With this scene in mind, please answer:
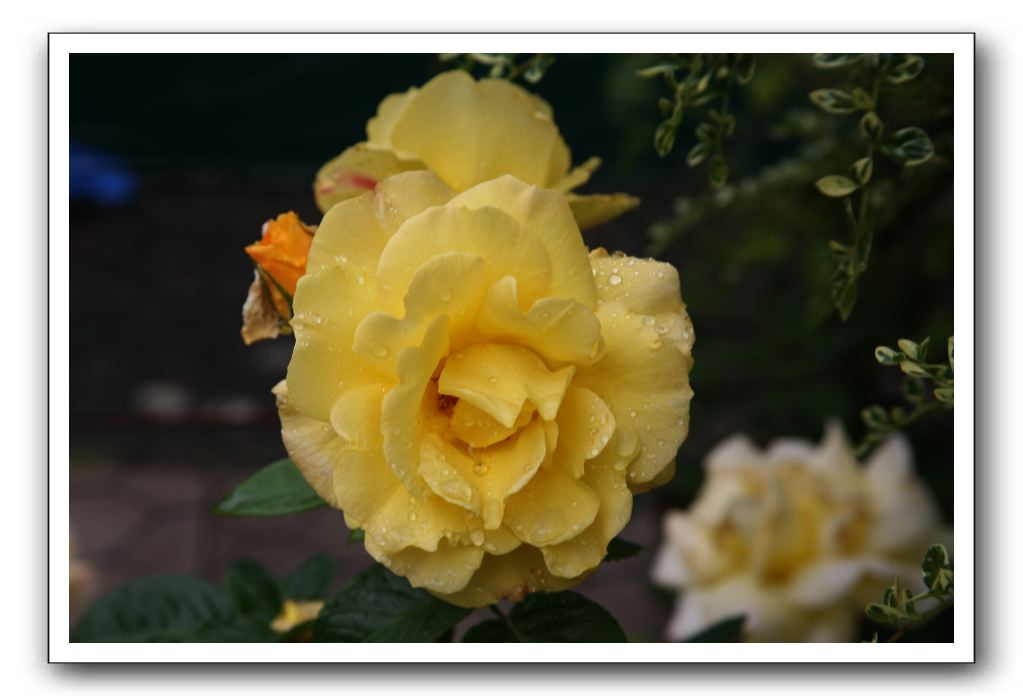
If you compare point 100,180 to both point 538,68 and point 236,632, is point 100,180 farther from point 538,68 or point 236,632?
point 538,68

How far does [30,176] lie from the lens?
893 millimetres

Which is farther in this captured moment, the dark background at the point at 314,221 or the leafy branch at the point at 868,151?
the dark background at the point at 314,221

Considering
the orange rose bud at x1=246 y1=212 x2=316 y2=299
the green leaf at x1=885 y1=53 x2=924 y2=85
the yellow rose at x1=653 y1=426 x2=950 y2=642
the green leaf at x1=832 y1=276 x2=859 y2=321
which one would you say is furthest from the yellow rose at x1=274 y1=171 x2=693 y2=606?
the yellow rose at x1=653 y1=426 x2=950 y2=642

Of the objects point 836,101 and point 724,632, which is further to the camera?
point 724,632

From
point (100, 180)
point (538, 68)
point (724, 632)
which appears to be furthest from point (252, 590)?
point (100, 180)

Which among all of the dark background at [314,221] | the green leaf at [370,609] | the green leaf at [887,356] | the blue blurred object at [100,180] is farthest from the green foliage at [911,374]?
the blue blurred object at [100,180]

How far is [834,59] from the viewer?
79cm

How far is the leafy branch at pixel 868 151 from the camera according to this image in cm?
71

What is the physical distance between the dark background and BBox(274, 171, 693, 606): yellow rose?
27 centimetres

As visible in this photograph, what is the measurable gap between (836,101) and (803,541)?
1.60 feet

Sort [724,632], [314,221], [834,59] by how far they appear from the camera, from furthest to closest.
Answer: [314,221]
[724,632]
[834,59]

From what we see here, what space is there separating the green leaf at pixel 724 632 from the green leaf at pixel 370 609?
285mm

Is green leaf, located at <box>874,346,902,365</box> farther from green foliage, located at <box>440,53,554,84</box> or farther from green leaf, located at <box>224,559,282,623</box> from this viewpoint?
green leaf, located at <box>224,559,282,623</box>
